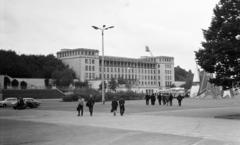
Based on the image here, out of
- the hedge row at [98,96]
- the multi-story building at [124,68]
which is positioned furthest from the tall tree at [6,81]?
the multi-story building at [124,68]

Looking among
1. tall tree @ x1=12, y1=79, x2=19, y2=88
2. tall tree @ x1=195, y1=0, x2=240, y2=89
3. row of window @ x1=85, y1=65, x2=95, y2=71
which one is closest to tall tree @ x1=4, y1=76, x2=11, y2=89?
tall tree @ x1=12, y1=79, x2=19, y2=88

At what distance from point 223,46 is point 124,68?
144040mm

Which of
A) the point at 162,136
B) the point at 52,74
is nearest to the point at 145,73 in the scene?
the point at 52,74

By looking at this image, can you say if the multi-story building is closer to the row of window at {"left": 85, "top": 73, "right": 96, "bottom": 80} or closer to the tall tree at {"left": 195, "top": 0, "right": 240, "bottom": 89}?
the row of window at {"left": 85, "top": 73, "right": 96, "bottom": 80}

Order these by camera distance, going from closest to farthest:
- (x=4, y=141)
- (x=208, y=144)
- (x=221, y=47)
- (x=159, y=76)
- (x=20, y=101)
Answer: (x=208, y=144) < (x=4, y=141) < (x=221, y=47) < (x=20, y=101) < (x=159, y=76)

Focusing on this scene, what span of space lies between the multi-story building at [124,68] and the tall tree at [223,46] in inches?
4192

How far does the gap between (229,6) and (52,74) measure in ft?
333

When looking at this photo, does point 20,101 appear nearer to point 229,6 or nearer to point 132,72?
point 229,6

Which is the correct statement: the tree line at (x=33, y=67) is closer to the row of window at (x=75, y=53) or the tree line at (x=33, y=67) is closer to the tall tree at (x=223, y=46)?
the row of window at (x=75, y=53)

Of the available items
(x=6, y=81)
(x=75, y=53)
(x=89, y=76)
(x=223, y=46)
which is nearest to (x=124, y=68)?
(x=89, y=76)

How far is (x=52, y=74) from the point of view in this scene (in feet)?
402

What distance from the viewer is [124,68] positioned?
552 ft

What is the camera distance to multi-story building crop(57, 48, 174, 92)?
486ft

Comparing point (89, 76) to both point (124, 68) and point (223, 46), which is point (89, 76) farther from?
point (223, 46)
